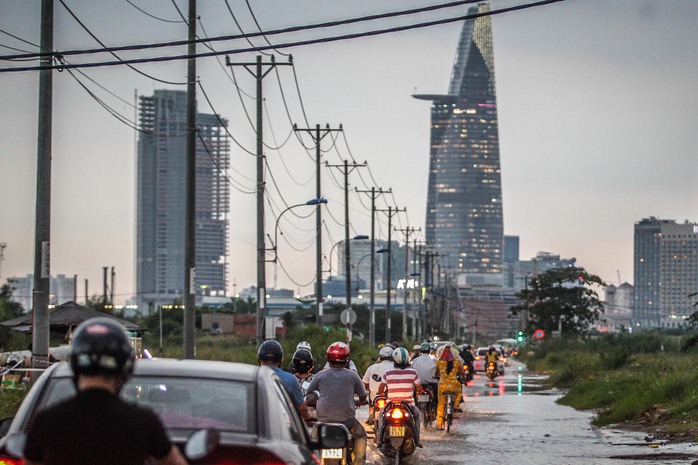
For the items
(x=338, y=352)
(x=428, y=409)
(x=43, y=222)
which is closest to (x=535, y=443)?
(x=428, y=409)

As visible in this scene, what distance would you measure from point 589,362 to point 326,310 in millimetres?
86974

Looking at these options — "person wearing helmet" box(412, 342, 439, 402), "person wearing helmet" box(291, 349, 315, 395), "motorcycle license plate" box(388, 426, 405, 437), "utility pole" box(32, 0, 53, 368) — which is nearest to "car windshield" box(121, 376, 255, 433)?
"person wearing helmet" box(291, 349, 315, 395)

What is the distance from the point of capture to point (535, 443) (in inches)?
931

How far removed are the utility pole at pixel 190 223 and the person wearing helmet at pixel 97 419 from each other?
2223cm

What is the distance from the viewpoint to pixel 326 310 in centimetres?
14200

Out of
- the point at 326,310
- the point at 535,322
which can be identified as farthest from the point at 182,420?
the point at 326,310

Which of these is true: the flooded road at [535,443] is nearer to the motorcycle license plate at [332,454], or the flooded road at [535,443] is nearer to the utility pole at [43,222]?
the utility pole at [43,222]

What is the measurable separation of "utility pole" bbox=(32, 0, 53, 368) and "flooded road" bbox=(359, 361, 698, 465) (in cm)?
517

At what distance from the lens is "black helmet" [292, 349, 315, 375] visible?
15750 millimetres

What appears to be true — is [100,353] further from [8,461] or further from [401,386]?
[401,386]

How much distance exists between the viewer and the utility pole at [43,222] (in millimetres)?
20328

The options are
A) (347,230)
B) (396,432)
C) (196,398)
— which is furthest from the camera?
(347,230)

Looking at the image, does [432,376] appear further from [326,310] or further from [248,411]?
[326,310]

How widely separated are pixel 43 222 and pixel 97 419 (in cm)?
1582
